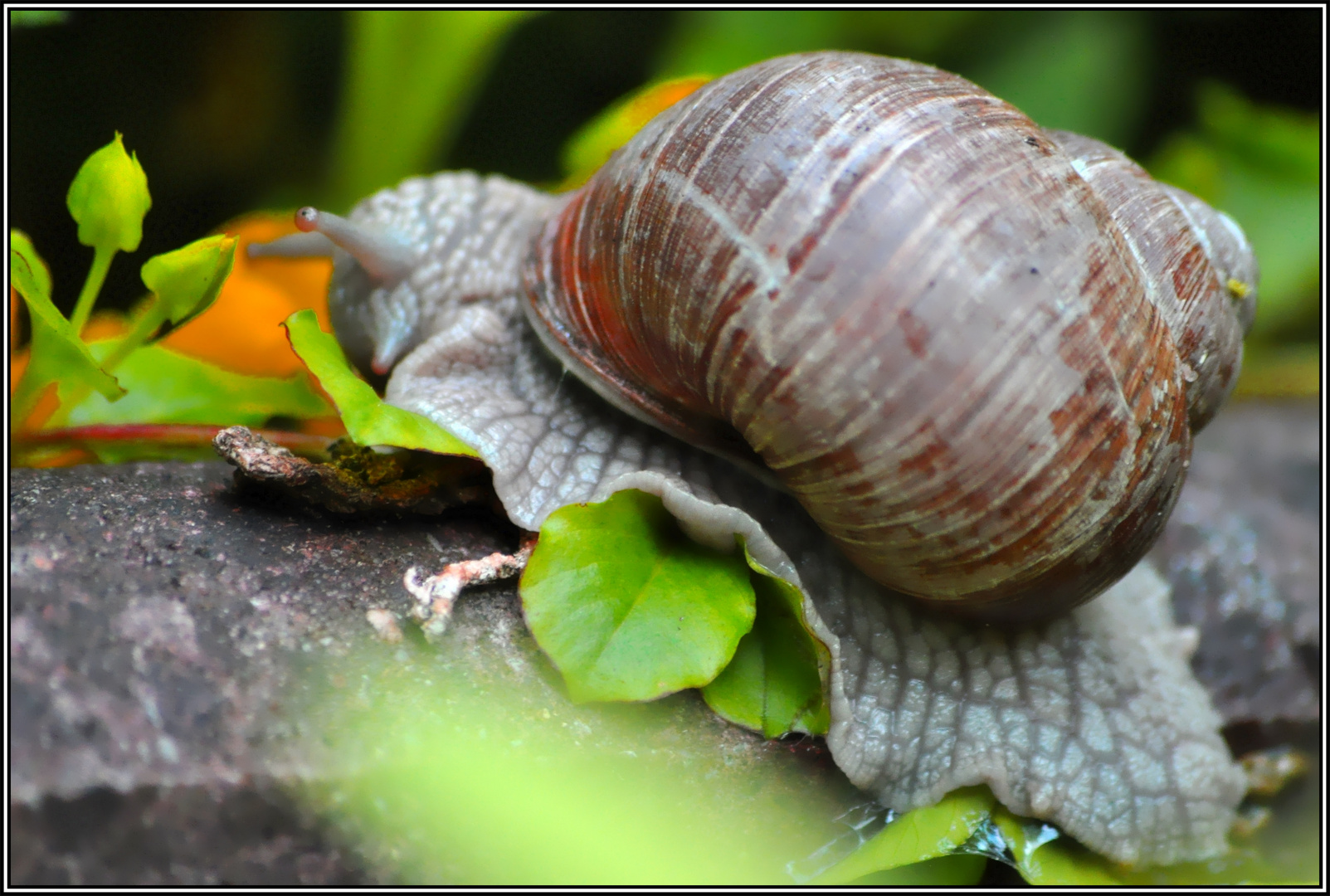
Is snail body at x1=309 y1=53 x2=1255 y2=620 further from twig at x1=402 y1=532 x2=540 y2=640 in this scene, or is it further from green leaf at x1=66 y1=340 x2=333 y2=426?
green leaf at x1=66 y1=340 x2=333 y2=426

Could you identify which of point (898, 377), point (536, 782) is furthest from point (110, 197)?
point (898, 377)

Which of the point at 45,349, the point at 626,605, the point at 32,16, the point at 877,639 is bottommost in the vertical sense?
the point at 877,639

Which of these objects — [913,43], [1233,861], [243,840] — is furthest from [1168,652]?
[913,43]

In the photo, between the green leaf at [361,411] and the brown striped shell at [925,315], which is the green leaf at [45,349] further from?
the brown striped shell at [925,315]

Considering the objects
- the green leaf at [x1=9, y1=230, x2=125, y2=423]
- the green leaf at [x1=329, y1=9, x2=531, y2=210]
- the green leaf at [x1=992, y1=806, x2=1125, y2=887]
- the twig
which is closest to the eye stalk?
the green leaf at [x1=9, y1=230, x2=125, y2=423]

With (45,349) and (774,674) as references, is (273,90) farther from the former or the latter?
(774,674)

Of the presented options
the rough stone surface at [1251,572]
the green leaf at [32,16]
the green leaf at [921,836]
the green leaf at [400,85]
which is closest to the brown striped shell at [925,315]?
the green leaf at [921,836]
